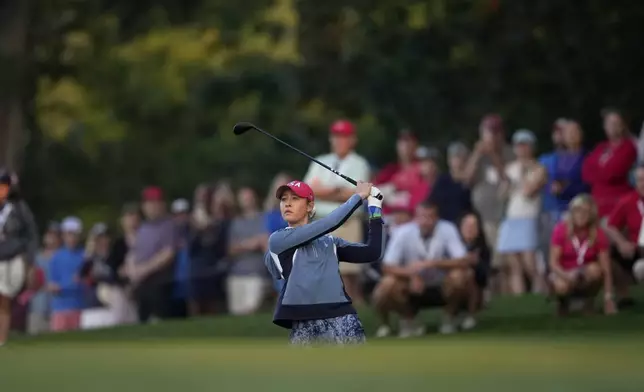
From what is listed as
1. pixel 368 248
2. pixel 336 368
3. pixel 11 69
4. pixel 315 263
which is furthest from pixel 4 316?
pixel 11 69

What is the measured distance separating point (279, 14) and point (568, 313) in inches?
846

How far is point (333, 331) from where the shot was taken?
495 inches

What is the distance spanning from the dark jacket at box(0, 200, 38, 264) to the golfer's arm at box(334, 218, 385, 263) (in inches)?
231

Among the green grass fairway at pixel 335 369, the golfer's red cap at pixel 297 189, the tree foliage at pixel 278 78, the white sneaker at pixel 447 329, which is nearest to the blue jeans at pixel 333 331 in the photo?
the green grass fairway at pixel 335 369

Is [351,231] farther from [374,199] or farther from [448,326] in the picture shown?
[374,199]

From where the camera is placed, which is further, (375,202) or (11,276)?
(11,276)

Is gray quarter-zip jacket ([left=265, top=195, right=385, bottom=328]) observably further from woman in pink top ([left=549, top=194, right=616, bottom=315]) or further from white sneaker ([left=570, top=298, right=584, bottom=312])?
white sneaker ([left=570, top=298, right=584, bottom=312])

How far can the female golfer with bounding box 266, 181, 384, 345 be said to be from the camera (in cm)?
1251

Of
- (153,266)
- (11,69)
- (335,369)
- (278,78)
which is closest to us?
(335,369)

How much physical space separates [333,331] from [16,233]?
6122 millimetres

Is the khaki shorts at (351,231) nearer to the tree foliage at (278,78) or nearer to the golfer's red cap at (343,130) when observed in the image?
the golfer's red cap at (343,130)

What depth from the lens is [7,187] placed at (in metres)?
18.0

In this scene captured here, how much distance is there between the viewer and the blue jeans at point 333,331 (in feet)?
41.2

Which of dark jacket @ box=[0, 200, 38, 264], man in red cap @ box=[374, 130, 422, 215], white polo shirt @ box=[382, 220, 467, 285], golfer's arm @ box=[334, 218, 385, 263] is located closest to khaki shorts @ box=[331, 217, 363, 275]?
white polo shirt @ box=[382, 220, 467, 285]
